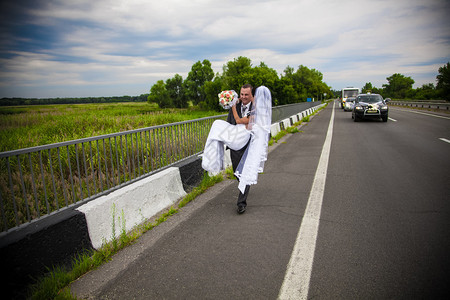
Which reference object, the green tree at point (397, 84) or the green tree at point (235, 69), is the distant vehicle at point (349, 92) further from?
the green tree at point (397, 84)

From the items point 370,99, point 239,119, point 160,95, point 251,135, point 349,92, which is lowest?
point 251,135

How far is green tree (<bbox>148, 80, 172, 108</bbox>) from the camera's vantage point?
99.2 metres

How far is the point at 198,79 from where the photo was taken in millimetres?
95375

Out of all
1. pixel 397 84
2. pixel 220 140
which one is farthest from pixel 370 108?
pixel 397 84

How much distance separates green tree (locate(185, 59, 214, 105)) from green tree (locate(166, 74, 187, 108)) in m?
5.59

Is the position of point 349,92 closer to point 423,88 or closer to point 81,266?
point 81,266

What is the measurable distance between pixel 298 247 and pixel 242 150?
1774 mm

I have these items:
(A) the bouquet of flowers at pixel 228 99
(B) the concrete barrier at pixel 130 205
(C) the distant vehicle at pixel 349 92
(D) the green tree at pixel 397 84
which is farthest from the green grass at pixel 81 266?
(D) the green tree at pixel 397 84

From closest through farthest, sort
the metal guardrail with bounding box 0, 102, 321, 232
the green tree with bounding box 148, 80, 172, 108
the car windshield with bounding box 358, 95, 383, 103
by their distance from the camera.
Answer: the metal guardrail with bounding box 0, 102, 321, 232
the car windshield with bounding box 358, 95, 383, 103
the green tree with bounding box 148, 80, 172, 108

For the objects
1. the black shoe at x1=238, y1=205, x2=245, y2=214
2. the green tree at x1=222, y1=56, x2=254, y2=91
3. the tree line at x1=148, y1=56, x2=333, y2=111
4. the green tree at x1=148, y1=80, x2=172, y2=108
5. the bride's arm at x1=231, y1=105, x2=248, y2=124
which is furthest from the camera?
the green tree at x1=148, y1=80, x2=172, y2=108

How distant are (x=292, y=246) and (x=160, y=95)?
10185cm

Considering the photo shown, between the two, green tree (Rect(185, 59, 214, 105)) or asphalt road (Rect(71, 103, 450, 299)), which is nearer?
asphalt road (Rect(71, 103, 450, 299))

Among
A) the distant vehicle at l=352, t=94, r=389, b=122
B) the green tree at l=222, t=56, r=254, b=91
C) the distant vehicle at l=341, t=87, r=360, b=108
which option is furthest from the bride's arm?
the green tree at l=222, t=56, r=254, b=91

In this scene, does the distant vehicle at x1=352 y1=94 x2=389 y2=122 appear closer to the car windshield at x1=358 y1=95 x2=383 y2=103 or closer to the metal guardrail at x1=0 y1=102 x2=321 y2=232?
the car windshield at x1=358 y1=95 x2=383 y2=103
